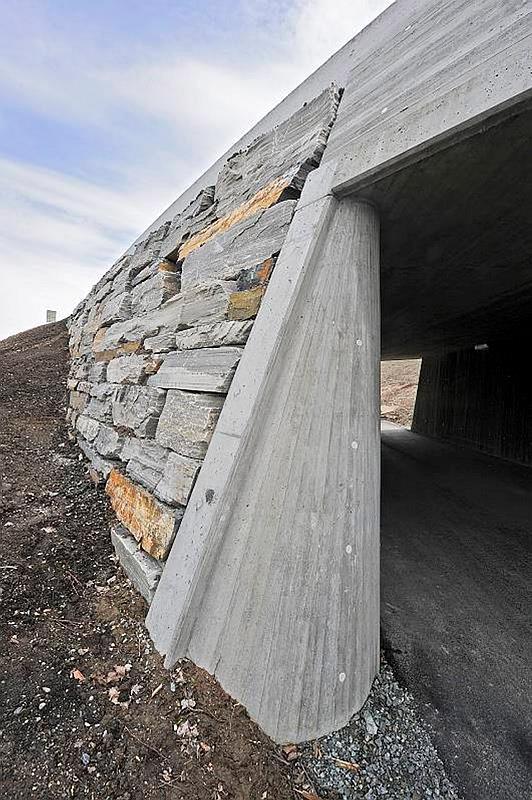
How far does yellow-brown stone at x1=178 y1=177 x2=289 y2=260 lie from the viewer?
2.23 m

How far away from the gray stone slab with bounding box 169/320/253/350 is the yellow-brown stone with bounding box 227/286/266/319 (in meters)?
0.04

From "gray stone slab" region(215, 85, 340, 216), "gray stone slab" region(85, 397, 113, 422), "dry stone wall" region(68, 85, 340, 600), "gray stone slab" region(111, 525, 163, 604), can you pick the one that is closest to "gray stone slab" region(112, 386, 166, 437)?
"dry stone wall" region(68, 85, 340, 600)

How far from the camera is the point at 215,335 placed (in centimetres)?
222

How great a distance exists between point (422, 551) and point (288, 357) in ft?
7.71

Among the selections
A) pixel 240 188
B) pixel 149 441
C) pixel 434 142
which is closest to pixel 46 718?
pixel 149 441

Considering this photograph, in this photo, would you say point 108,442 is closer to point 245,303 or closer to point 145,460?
point 145,460

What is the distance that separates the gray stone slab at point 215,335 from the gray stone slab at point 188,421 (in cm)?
30

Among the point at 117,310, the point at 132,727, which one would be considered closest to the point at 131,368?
the point at 117,310

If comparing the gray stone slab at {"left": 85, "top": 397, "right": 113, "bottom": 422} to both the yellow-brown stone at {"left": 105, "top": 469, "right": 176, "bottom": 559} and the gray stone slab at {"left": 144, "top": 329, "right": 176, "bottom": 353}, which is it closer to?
the yellow-brown stone at {"left": 105, "top": 469, "right": 176, "bottom": 559}

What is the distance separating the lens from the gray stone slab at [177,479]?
6.67 ft

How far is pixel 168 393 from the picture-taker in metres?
2.55

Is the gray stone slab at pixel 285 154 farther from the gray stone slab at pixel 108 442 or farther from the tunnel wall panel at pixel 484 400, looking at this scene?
the tunnel wall panel at pixel 484 400

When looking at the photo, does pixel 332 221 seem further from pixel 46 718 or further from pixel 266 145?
pixel 46 718

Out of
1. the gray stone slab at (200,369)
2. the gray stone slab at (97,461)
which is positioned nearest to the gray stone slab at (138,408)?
the gray stone slab at (200,369)
